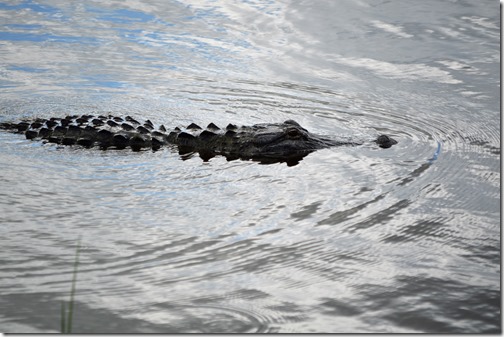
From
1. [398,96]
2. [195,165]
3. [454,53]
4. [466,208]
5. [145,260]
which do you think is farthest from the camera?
[454,53]

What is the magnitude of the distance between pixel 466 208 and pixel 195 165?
2.73 metres

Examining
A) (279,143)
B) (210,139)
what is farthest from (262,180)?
(210,139)

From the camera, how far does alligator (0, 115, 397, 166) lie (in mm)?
7711

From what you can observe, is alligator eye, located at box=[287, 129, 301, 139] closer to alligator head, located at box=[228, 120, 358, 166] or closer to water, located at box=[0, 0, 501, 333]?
alligator head, located at box=[228, 120, 358, 166]

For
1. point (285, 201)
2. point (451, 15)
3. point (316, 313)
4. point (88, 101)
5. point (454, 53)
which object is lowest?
point (316, 313)

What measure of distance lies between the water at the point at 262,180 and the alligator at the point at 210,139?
0.23m

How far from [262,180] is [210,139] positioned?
1.37 m

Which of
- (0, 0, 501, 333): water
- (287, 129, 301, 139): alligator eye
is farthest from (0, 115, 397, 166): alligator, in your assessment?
(0, 0, 501, 333): water

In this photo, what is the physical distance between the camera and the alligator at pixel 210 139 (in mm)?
7711

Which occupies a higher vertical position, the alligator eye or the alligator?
the alligator eye

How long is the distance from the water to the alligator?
8.9 inches

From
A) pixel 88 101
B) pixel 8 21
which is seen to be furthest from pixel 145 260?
pixel 8 21

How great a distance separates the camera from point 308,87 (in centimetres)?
984

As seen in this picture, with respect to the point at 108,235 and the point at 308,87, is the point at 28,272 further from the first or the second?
the point at 308,87
